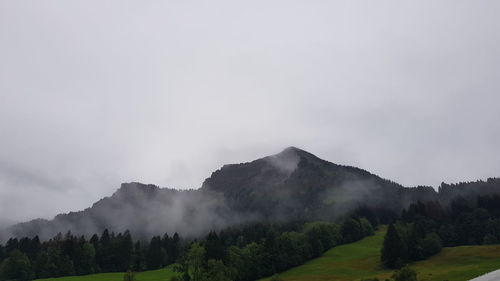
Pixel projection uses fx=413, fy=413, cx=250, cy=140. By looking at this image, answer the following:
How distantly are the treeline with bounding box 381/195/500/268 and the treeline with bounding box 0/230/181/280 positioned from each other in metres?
94.8

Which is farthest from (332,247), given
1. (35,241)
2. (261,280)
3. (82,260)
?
(35,241)

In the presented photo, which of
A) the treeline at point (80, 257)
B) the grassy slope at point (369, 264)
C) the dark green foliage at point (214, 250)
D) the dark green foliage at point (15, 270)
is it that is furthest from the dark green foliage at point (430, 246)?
the dark green foliage at point (15, 270)

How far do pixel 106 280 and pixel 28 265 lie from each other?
39.7m

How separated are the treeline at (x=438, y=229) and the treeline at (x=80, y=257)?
94783mm

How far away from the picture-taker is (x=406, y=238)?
14050 centimetres

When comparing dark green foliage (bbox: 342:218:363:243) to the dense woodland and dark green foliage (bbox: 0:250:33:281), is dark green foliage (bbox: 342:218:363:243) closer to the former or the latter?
the dense woodland

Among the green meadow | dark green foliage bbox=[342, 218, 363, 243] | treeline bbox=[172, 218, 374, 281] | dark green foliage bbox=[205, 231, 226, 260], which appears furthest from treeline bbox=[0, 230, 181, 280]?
dark green foliage bbox=[342, 218, 363, 243]

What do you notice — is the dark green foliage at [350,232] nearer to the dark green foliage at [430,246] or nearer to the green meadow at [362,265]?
the green meadow at [362,265]

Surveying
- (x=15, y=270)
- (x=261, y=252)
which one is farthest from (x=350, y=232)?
(x=15, y=270)

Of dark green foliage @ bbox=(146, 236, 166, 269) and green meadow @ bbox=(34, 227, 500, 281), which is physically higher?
dark green foliage @ bbox=(146, 236, 166, 269)

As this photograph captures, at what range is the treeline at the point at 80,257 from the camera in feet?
492

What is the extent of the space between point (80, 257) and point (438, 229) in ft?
479

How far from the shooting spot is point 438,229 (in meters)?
171

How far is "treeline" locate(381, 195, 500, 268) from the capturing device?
439 ft
